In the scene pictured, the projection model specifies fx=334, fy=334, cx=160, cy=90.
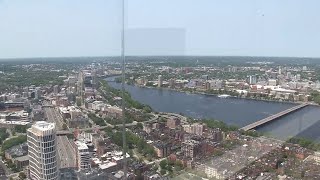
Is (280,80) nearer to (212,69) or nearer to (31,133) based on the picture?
(212,69)

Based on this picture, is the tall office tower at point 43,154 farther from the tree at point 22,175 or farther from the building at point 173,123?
the building at point 173,123

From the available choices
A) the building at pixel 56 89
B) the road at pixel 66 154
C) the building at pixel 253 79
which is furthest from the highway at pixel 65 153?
the building at pixel 253 79

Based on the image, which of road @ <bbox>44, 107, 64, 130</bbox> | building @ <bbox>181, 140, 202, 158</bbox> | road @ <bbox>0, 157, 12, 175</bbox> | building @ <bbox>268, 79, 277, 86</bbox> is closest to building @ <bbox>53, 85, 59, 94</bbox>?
road @ <bbox>44, 107, 64, 130</bbox>

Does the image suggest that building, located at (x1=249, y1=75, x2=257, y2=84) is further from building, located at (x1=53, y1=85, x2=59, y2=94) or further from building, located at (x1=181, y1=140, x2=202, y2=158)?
building, located at (x1=181, y1=140, x2=202, y2=158)

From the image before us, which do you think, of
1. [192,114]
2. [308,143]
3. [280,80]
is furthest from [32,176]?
[280,80]

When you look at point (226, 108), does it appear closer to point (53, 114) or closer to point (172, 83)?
point (172, 83)
